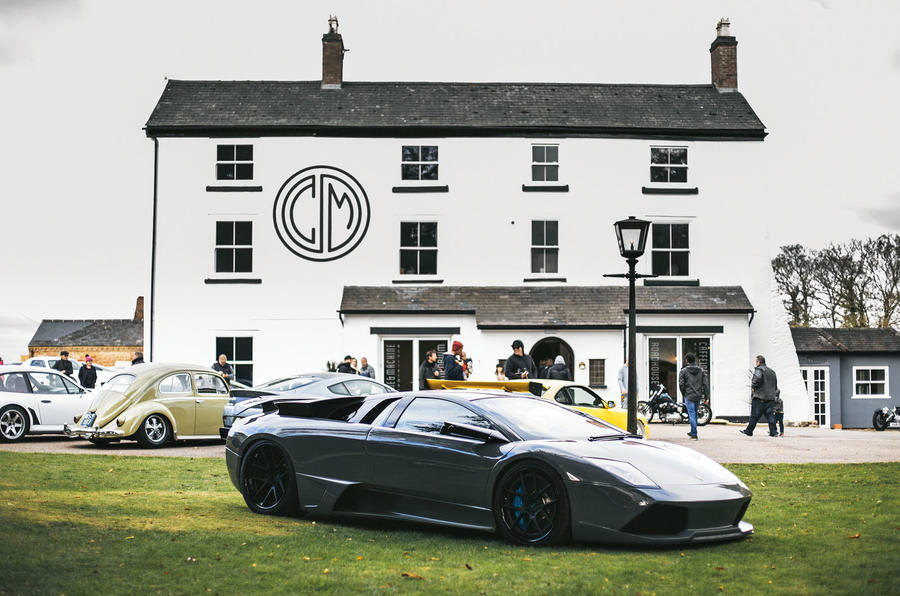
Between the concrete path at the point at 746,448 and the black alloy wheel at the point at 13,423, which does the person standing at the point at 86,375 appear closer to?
the concrete path at the point at 746,448

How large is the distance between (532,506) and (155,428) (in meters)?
13.1

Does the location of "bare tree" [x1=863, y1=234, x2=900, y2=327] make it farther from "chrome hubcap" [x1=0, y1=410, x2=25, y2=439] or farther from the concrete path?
"chrome hubcap" [x1=0, y1=410, x2=25, y2=439]

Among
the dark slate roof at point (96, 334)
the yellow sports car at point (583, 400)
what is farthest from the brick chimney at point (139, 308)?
the yellow sports car at point (583, 400)

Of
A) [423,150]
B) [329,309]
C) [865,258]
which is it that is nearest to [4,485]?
[329,309]

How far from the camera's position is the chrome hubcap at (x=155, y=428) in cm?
1969

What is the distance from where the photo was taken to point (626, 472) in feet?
26.9

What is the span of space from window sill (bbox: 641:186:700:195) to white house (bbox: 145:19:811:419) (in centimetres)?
6

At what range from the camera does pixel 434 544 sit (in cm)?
850

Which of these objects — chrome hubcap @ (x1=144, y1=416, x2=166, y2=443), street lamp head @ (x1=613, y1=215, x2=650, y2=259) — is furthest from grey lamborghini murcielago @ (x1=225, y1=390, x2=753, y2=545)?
chrome hubcap @ (x1=144, y1=416, x2=166, y2=443)

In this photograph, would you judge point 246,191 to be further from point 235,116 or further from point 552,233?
point 552,233

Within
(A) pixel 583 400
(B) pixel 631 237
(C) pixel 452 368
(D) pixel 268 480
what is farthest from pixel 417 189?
(D) pixel 268 480

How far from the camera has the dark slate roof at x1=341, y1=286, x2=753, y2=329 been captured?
1254 inches

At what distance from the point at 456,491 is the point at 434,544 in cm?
50

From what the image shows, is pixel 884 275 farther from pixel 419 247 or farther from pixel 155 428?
pixel 155 428
